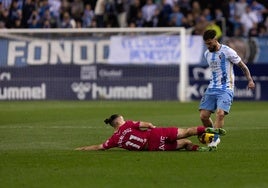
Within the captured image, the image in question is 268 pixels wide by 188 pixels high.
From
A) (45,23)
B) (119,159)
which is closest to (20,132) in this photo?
(119,159)

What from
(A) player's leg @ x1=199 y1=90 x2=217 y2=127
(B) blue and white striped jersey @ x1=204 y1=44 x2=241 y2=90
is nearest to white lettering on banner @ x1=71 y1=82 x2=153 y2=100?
(A) player's leg @ x1=199 y1=90 x2=217 y2=127

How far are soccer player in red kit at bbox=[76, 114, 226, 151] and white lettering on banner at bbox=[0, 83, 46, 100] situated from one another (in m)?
20.3

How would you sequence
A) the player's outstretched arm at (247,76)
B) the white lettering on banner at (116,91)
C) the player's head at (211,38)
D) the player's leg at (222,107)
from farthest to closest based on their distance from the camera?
the white lettering on banner at (116,91) → the player's outstretched arm at (247,76) → the player's leg at (222,107) → the player's head at (211,38)

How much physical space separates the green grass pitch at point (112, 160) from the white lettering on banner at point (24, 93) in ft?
35.2

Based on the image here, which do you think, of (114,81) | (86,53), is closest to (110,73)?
(114,81)

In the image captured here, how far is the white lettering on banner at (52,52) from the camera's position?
35.0 meters

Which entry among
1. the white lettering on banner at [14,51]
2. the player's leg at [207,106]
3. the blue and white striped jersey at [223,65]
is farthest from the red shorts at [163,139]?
the white lettering on banner at [14,51]

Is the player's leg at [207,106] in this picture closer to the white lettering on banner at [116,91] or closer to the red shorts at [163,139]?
the red shorts at [163,139]

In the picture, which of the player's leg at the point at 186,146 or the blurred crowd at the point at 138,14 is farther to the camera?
the blurred crowd at the point at 138,14


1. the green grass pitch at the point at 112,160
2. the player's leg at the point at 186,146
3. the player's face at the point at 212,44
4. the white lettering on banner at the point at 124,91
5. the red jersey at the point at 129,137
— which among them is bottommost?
the green grass pitch at the point at 112,160

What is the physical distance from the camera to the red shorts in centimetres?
1506

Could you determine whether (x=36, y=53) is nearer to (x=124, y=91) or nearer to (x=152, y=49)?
(x=124, y=91)

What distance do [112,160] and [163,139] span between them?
1.50 metres

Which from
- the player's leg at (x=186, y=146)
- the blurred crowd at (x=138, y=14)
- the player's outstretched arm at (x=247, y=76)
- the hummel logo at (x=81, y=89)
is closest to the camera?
the player's leg at (x=186, y=146)
